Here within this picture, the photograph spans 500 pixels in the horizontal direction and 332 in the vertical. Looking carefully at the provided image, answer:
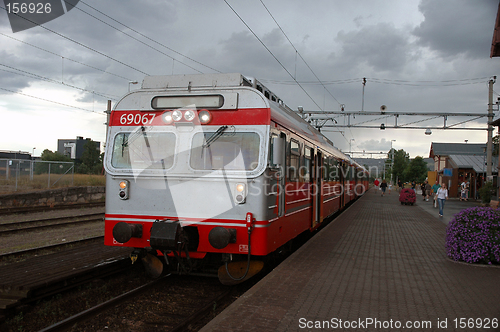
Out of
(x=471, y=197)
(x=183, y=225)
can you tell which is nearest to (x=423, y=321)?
(x=183, y=225)

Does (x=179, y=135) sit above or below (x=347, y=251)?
above

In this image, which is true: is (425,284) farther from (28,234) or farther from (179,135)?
(28,234)

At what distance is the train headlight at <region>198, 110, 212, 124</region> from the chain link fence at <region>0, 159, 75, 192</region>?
1762 cm

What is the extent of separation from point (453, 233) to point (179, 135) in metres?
5.86

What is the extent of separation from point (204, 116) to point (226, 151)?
0.67 metres

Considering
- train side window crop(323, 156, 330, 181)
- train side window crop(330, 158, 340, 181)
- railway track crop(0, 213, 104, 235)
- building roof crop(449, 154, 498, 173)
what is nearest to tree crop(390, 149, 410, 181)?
building roof crop(449, 154, 498, 173)

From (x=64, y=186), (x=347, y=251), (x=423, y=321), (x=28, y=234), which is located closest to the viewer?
(x=423, y=321)

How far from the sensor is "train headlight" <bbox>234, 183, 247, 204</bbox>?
5902 millimetres

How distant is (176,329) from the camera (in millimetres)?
4848

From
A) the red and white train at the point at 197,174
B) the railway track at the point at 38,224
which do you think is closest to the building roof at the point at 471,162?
the railway track at the point at 38,224

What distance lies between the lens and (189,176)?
6.14 m

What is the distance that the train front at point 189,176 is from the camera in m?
5.92

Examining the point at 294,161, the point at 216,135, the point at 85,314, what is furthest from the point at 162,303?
the point at 294,161

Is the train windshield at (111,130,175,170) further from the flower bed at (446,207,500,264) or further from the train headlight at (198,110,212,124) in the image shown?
the flower bed at (446,207,500,264)
